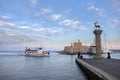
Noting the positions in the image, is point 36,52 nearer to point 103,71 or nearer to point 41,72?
point 41,72

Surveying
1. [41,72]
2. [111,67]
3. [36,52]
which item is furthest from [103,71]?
[36,52]

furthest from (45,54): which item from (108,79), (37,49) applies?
(108,79)

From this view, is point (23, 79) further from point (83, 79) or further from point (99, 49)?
point (99, 49)

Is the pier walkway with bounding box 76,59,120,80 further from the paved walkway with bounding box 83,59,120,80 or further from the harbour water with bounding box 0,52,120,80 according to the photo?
the harbour water with bounding box 0,52,120,80

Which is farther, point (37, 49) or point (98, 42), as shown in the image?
point (37, 49)

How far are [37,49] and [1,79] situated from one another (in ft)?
353

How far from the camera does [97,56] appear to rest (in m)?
43.4

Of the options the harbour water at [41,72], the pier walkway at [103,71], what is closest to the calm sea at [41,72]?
the harbour water at [41,72]

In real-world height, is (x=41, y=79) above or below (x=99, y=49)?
below

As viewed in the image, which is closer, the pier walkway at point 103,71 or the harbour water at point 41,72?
the pier walkway at point 103,71

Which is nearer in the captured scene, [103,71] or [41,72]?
[103,71]

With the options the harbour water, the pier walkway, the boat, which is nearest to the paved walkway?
the pier walkway

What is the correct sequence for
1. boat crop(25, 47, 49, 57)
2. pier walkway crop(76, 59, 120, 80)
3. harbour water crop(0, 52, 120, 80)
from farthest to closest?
boat crop(25, 47, 49, 57), harbour water crop(0, 52, 120, 80), pier walkway crop(76, 59, 120, 80)

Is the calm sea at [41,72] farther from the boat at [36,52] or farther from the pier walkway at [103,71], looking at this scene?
the boat at [36,52]
